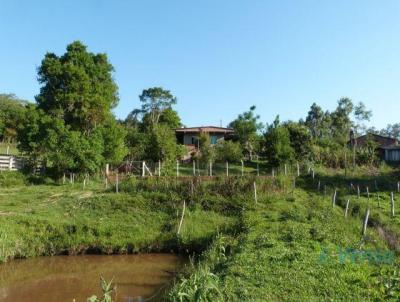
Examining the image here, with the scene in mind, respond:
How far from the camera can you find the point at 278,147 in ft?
133

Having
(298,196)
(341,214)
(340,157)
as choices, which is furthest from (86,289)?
(340,157)

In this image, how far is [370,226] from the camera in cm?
1928

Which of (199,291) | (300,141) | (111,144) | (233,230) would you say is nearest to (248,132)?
(300,141)

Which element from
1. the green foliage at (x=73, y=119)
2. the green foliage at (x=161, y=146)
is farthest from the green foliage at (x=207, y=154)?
the green foliage at (x=73, y=119)

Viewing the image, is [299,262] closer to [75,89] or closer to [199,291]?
[199,291]

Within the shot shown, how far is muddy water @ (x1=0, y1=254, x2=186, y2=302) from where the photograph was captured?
14234 millimetres

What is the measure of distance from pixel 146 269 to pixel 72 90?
20.5 m

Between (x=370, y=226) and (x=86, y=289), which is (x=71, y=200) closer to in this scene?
(x=86, y=289)

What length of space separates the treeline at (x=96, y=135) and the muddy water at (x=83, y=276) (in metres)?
13.7

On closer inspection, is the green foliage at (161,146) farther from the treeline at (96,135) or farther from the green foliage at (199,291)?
the green foliage at (199,291)

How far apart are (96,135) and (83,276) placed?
18229 mm

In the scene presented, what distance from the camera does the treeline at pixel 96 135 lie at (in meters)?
32.2

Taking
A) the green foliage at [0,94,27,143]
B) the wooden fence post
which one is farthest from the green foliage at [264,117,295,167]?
the green foliage at [0,94,27,143]

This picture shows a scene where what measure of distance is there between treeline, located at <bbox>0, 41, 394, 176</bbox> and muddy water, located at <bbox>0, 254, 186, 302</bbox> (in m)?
13.7
